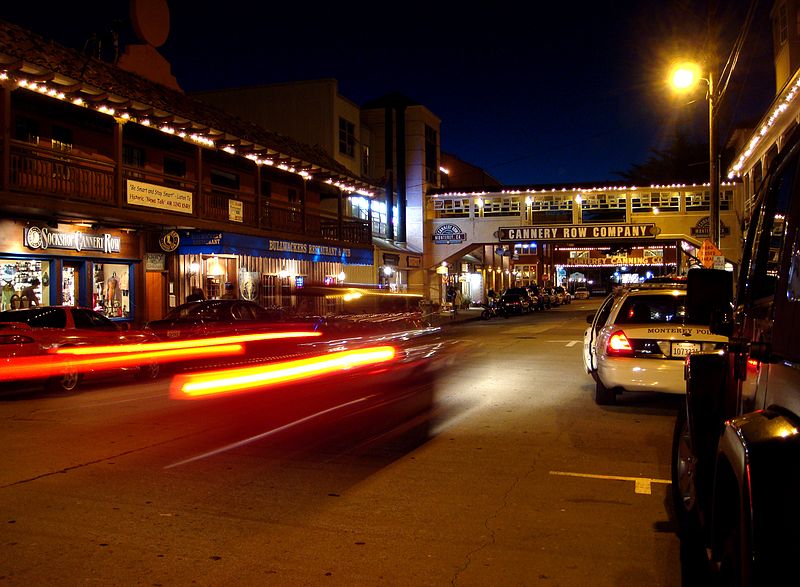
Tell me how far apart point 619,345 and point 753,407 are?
690 cm

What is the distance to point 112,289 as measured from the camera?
22.1m

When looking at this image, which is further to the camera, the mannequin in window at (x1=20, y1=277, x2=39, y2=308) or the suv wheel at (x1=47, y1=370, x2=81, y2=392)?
the mannequin in window at (x1=20, y1=277, x2=39, y2=308)

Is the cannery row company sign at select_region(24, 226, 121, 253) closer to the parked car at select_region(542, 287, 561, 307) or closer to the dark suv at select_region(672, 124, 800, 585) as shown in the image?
the dark suv at select_region(672, 124, 800, 585)

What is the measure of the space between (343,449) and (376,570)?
3.43 metres

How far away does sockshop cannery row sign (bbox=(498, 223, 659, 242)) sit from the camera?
4538cm

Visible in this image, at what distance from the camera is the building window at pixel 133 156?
2230 cm

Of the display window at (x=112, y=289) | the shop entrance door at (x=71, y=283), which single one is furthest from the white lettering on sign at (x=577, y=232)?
the shop entrance door at (x=71, y=283)

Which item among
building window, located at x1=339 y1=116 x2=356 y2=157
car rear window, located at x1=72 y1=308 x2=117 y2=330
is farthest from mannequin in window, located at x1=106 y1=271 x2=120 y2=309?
building window, located at x1=339 y1=116 x2=356 y2=157

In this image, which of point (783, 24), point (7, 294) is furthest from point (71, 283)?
point (783, 24)


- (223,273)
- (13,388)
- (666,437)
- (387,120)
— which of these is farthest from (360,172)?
(666,437)

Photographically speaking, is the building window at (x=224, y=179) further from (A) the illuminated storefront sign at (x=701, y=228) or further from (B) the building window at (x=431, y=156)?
(A) the illuminated storefront sign at (x=701, y=228)

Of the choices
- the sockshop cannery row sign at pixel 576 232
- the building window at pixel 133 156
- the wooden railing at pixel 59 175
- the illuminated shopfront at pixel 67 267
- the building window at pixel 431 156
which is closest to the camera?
the wooden railing at pixel 59 175

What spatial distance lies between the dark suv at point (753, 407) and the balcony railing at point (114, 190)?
16.4 m

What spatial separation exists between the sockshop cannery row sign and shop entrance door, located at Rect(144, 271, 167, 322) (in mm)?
27393
